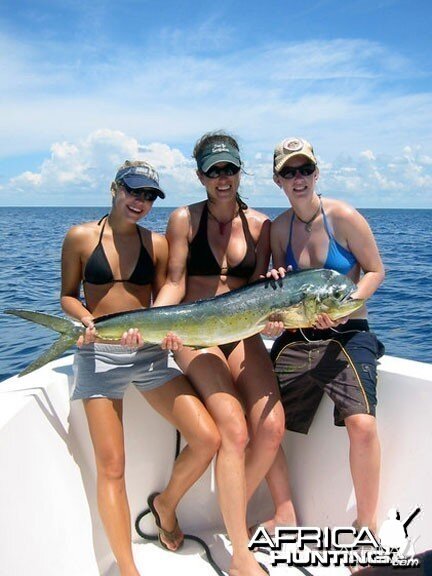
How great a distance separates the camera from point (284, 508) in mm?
3365

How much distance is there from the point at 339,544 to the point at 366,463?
62cm

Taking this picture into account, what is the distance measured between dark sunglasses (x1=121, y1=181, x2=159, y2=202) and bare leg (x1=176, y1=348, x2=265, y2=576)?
1040 millimetres

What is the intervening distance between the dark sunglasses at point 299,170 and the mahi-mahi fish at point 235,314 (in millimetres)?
643

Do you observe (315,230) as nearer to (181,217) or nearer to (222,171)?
(222,171)

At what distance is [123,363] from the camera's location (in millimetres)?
3154

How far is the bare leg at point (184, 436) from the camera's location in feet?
9.77

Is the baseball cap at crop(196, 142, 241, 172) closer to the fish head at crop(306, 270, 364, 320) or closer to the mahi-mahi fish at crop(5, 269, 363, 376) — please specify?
the mahi-mahi fish at crop(5, 269, 363, 376)

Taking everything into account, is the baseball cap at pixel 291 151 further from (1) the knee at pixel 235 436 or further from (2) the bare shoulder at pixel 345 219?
(1) the knee at pixel 235 436

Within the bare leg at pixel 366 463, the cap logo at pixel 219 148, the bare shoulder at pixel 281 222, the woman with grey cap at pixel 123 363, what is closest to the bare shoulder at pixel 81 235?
the woman with grey cap at pixel 123 363

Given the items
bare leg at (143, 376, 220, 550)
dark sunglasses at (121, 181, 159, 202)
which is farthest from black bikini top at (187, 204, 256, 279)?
bare leg at (143, 376, 220, 550)

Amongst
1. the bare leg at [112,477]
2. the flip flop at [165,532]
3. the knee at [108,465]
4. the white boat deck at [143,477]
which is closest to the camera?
the white boat deck at [143,477]

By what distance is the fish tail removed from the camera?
115 inches

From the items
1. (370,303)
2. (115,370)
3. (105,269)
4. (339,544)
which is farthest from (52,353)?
(370,303)

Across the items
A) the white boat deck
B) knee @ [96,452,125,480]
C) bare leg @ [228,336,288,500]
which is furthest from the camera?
bare leg @ [228,336,288,500]
